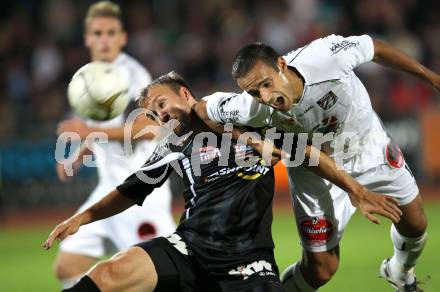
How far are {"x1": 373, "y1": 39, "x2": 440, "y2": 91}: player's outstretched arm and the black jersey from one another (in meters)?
1.16

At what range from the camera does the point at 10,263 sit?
32.5 feet

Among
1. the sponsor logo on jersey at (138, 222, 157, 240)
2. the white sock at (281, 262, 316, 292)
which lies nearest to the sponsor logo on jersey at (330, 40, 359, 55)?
Result: the white sock at (281, 262, 316, 292)

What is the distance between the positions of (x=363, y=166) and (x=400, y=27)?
954cm

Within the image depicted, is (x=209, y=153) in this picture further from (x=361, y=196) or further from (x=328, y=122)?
(x=361, y=196)

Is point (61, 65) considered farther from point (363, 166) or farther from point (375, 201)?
point (375, 201)

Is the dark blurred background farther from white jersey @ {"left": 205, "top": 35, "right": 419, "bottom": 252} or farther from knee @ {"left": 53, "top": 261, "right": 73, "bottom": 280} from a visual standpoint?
white jersey @ {"left": 205, "top": 35, "right": 419, "bottom": 252}

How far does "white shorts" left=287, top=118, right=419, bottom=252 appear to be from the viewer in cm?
593

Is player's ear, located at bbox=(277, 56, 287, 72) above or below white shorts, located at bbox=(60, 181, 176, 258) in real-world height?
above

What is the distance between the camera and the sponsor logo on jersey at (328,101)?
5.41m

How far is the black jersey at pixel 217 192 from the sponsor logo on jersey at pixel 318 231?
2.50ft

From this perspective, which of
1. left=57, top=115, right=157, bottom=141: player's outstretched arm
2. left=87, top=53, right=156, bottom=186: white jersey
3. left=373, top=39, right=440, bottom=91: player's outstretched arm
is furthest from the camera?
left=87, top=53, right=156, bottom=186: white jersey

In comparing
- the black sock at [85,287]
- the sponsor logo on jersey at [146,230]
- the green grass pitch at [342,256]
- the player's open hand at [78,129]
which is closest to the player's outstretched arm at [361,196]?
the black sock at [85,287]

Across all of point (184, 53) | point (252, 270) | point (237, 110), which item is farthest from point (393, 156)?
point (184, 53)

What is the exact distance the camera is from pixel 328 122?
18.3 feet
